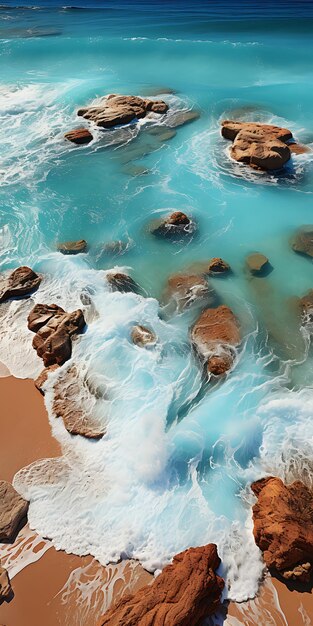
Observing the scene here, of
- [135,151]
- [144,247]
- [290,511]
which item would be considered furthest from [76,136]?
[290,511]

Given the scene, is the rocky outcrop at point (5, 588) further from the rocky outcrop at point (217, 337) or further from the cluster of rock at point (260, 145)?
the cluster of rock at point (260, 145)

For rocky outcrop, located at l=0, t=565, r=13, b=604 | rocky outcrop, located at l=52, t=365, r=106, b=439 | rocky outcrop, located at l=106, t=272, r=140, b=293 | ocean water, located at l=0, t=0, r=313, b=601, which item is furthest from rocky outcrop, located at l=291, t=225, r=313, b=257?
rocky outcrop, located at l=0, t=565, r=13, b=604

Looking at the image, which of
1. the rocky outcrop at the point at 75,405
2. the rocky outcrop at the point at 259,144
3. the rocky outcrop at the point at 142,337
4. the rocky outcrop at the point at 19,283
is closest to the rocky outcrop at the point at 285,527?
the rocky outcrop at the point at 75,405

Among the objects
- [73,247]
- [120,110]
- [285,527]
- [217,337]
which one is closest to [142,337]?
[217,337]

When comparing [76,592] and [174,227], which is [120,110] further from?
[76,592]

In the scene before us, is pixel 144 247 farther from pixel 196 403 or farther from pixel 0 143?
pixel 0 143

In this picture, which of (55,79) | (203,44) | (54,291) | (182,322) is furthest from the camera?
(203,44)

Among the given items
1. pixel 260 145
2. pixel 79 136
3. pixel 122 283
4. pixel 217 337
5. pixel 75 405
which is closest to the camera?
pixel 75 405
